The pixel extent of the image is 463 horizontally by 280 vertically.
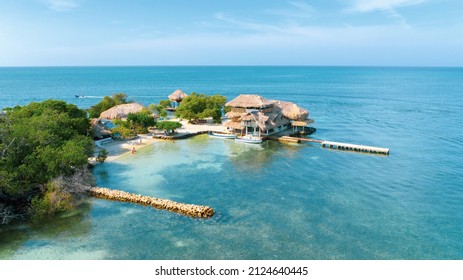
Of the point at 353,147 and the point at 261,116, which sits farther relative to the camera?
the point at 261,116

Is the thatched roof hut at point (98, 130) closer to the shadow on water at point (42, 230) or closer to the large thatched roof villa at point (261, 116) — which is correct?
the large thatched roof villa at point (261, 116)

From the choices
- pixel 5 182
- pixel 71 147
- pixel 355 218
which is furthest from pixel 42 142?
pixel 355 218

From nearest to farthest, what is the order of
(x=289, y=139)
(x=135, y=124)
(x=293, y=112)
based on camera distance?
(x=289, y=139)
(x=135, y=124)
(x=293, y=112)

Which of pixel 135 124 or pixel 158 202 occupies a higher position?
pixel 135 124

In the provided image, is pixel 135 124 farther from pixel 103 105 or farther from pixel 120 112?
pixel 103 105

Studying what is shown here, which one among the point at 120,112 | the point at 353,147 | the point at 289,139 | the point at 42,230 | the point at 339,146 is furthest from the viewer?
the point at 120,112

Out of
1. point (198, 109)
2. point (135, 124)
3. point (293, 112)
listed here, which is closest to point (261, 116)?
point (293, 112)
